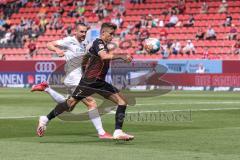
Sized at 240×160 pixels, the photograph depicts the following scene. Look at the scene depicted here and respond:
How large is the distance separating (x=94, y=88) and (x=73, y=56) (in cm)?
158

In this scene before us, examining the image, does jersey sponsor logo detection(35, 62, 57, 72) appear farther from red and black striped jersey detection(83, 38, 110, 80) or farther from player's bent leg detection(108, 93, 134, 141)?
player's bent leg detection(108, 93, 134, 141)

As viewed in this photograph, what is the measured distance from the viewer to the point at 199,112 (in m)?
22.3

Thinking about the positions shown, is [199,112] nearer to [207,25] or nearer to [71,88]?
[71,88]

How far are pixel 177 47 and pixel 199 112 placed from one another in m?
22.8

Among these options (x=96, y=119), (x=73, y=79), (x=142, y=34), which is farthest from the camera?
(x=142, y=34)

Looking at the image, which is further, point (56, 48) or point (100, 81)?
point (56, 48)

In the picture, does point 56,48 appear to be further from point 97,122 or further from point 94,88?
point 97,122

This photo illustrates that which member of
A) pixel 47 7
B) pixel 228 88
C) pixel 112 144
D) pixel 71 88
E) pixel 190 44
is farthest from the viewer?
pixel 47 7

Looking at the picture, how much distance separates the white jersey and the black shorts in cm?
89

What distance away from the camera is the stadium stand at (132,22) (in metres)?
45.4

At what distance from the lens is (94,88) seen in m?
14.0

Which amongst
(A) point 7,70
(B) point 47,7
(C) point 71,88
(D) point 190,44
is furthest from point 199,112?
(B) point 47,7

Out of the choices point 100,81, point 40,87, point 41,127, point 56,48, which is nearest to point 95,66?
point 100,81

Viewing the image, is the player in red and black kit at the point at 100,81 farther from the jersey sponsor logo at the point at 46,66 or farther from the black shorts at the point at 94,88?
the jersey sponsor logo at the point at 46,66
